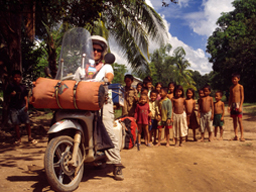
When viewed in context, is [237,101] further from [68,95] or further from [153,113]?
[68,95]

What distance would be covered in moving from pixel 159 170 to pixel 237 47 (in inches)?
1010

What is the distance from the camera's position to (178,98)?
6.69 meters

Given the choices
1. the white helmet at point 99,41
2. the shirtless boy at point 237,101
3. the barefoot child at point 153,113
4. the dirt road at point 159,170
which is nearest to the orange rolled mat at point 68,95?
the white helmet at point 99,41

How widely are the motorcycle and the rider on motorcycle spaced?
127 millimetres

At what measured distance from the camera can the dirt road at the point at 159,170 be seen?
329cm

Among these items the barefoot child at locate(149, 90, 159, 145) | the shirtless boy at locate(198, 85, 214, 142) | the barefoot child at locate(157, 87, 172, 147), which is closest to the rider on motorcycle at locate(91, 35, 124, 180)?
the barefoot child at locate(157, 87, 172, 147)

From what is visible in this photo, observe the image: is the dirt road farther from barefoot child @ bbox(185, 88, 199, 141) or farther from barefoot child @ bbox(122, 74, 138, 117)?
barefoot child @ bbox(185, 88, 199, 141)

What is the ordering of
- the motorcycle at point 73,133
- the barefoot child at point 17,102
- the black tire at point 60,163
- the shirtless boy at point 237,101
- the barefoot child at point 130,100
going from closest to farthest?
the black tire at point 60,163 → the motorcycle at point 73,133 → the barefoot child at point 17,102 → the barefoot child at point 130,100 → the shirtless boy at point 237,101

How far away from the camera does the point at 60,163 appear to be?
9.65 ft

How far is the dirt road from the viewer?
329 cm

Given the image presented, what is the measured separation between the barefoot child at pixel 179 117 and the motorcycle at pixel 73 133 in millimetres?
3307

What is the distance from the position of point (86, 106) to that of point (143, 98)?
11.7 feet

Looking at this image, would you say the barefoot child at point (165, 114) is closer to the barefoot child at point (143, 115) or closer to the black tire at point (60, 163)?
the barefoot child at point (143, 115)

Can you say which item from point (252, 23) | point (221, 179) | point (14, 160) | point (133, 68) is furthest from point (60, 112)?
point (252, 23)
